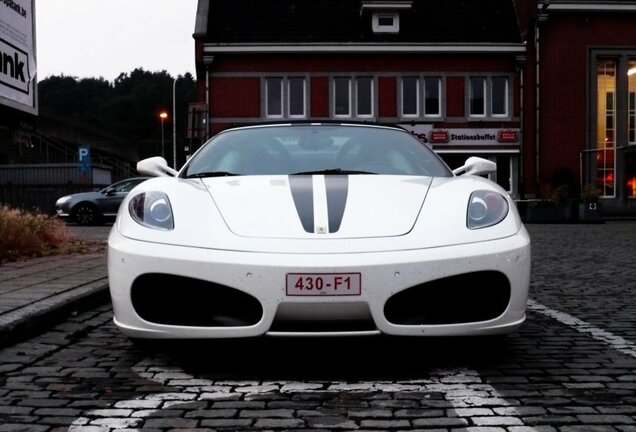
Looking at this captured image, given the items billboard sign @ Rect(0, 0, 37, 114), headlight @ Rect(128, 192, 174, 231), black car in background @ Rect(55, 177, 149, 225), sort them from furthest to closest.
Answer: black car in background @ Rect(55, 177, 149, 225), billboard sign @ Rect(0, 0, 37, 114), headlight @ Rect(128, 192, 174, 231)

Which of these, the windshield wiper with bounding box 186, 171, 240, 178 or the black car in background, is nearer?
the windshield wiper with bounding box 186, 171, 240, 178

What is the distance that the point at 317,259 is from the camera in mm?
3299

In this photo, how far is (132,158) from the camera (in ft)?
216

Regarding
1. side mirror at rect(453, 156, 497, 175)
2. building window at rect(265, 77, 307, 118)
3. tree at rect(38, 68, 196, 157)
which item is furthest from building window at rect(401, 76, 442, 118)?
tree at rect(38, 68, 196, 157)

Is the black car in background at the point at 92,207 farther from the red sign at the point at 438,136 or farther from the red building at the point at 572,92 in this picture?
the red building at the point at 572,92

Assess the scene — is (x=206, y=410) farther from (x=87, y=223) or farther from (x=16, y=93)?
(x=87, y=223)

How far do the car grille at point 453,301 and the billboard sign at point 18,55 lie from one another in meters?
6.89

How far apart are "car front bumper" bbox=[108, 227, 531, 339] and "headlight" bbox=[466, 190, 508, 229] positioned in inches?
7.1

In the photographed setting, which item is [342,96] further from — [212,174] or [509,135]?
[212,174]

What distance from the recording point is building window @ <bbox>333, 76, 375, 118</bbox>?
3030 cm

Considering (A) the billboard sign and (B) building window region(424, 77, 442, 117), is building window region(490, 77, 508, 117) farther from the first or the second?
(A) the billboard sign

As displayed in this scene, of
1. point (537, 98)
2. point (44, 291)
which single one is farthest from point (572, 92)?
point (44, 291)

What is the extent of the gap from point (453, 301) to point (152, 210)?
61.6 inches

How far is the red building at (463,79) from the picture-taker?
29688 mm
